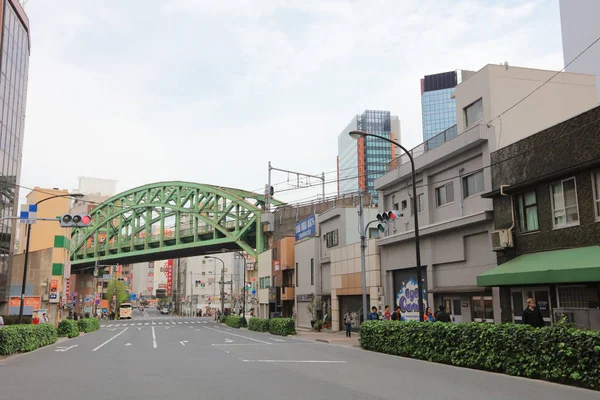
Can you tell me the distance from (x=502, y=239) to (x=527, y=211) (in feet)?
4.83

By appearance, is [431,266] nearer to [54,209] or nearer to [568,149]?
[568,149]

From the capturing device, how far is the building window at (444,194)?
29016 mm

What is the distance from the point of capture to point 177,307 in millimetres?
150000

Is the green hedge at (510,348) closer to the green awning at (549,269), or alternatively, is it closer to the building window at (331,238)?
the green awning at (549,269)

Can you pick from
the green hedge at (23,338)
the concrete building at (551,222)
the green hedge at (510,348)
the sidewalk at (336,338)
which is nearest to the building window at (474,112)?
the concrete building at (551,222)

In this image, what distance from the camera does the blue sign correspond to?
50.8 m

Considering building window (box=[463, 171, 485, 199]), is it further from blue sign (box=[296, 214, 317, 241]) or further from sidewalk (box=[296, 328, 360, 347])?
blue sign (box=[296, 214, 317, 241])

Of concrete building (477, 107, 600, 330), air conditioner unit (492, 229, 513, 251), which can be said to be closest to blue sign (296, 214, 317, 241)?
concrete building (477, 107, 600, 330)

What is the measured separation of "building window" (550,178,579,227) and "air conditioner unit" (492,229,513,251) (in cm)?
226

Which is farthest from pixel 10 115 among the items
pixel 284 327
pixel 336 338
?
pixel 336 338

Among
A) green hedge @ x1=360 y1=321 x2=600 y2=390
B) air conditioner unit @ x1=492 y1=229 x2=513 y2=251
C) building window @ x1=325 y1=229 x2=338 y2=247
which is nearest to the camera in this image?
green hedge @ x1=360 y1=321 x2=600 y2=390

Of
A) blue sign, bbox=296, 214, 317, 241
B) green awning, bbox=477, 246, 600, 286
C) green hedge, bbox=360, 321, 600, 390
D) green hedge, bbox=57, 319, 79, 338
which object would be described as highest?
blue sign, bbox=296, 214, 317, 241

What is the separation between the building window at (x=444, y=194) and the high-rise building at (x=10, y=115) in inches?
1231

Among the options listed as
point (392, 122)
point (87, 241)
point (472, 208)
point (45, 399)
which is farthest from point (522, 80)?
point (392, 122)
